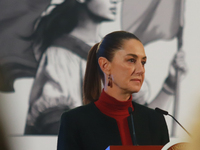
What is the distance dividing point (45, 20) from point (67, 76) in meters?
0.71

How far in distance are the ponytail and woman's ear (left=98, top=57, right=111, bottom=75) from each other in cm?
12

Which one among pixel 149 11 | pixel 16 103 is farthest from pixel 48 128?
pixel 149 11

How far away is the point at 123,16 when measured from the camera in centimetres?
389

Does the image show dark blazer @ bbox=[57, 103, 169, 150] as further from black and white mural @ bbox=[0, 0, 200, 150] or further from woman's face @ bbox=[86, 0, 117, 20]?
woman's face @ bbox=[86, 0, 117, 20]

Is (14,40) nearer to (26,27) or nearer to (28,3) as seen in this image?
(26,27)

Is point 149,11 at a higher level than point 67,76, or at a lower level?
higher

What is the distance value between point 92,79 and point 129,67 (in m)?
0.36

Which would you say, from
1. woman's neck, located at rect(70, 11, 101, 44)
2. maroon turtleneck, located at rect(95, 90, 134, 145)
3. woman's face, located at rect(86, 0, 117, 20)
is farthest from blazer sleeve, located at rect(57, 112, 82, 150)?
woman's face, located at rect(86, 0, 117, 20)

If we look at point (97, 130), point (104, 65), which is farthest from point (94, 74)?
point (97, 130)

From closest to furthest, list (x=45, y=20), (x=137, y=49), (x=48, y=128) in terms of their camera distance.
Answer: (x=137, y=49), (x=48, y=128), (x=45, y=20)

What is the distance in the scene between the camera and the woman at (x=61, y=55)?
3607 mm

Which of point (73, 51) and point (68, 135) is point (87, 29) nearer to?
point (73, 51)

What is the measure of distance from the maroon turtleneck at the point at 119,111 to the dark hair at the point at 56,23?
212 cm

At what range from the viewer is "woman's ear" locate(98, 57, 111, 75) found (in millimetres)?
1817
